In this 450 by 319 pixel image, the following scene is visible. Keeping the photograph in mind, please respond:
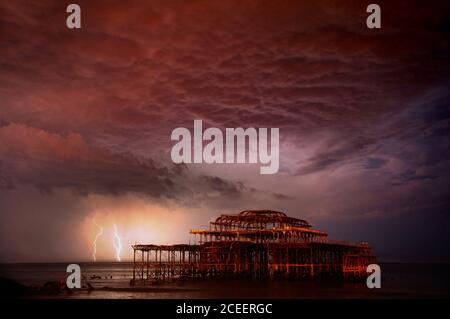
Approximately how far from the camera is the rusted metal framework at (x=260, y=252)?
6406 cm

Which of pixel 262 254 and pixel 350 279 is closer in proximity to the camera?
pixel 350 279

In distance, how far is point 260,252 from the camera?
68750 millimetres

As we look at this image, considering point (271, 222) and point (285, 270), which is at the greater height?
point (271, 222)

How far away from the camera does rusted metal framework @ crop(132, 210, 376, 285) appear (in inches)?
2522

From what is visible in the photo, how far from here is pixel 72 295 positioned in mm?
49562
